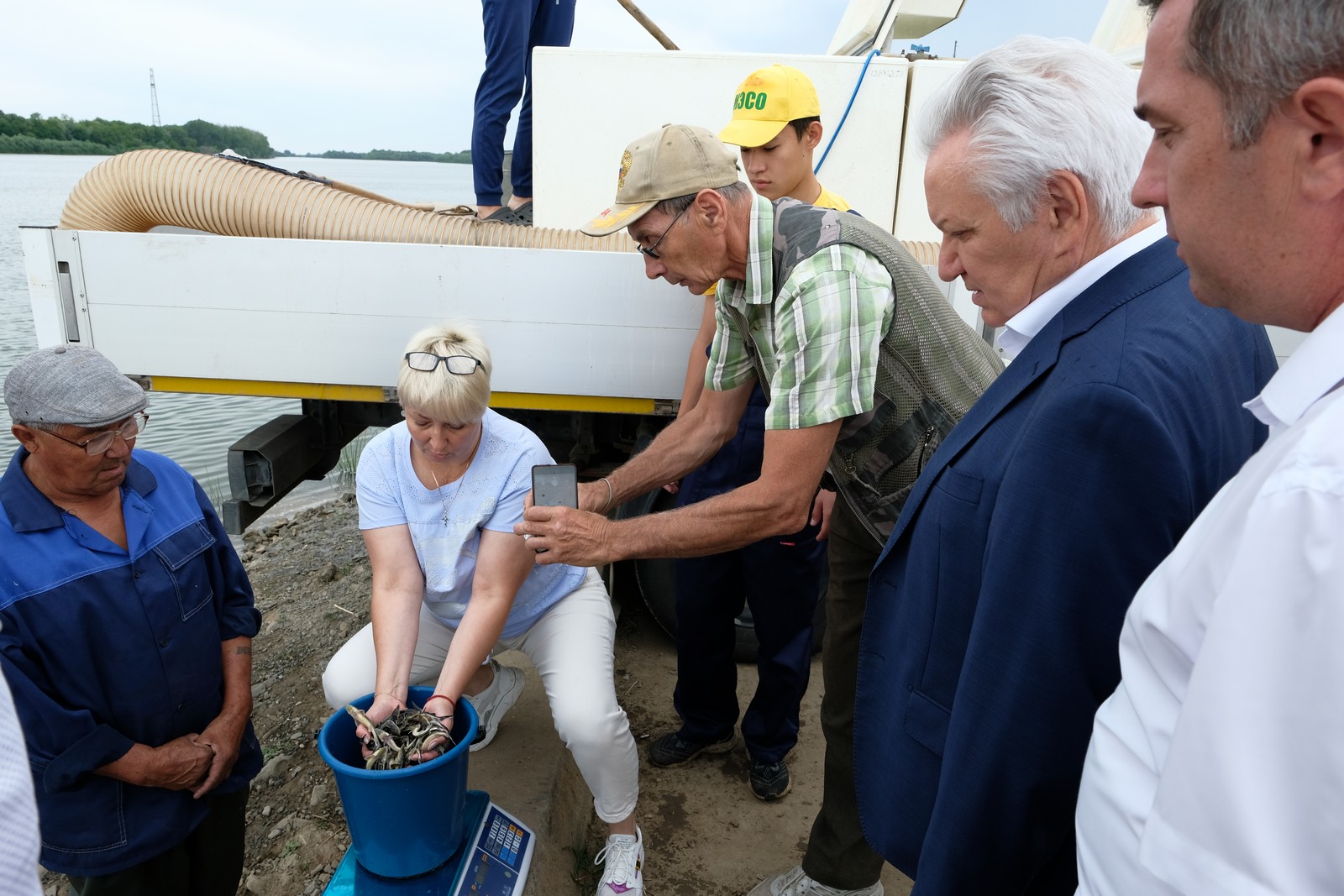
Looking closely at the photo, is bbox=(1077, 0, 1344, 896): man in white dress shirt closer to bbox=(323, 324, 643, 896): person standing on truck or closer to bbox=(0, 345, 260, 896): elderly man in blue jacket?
bbox=(323, 324, 643, 896): person standing on truck

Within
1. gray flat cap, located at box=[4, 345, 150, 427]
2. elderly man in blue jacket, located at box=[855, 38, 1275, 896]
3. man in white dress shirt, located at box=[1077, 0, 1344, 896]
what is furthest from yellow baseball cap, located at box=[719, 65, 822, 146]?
man in white dress shirt, located at box=[1077, 0, 1344, 896]

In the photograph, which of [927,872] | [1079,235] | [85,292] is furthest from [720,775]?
[85,292]

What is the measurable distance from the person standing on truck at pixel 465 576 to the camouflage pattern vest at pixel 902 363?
2.82ft

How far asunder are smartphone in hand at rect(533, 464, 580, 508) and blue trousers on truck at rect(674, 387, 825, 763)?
634mm

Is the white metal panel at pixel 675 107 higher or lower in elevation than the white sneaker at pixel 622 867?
higher

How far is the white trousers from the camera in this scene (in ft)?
7.14

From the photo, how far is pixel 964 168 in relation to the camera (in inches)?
45.4

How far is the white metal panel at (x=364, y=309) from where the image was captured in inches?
101

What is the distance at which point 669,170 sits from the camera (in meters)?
1.82

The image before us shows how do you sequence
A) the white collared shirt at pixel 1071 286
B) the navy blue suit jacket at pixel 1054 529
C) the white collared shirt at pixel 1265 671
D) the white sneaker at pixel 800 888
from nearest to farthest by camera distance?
the white collared shirt at pixel 1265 671
the navy blue suit jacket at pixel 1054 529
the white collared shirt at pixel 1071 286
the white sneaker at pixel 800 888

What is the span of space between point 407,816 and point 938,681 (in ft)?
3.74

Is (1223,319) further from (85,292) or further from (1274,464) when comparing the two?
(85,292)

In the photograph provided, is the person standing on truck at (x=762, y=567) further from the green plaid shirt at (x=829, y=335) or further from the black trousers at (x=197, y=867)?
the black trousers at (x=197, y=867)

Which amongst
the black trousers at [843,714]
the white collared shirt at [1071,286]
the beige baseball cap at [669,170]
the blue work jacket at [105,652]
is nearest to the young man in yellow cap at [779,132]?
the beige baseball cap at [669,170]
